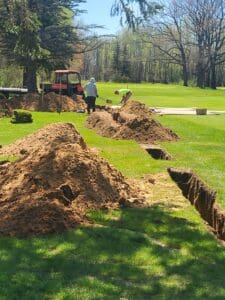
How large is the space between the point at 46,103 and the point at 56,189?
26308mm

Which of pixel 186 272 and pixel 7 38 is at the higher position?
pixel 7 38

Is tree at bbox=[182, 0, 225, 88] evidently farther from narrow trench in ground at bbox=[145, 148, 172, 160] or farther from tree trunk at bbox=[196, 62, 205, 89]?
narrow trench in ground at bbox=[145, 148, 172, 160]

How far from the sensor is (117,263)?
6141 mm

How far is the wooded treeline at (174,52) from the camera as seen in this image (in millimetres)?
97500

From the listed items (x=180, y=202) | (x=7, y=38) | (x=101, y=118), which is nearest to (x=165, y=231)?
(x=180, y=202)

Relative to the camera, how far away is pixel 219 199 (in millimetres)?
9391

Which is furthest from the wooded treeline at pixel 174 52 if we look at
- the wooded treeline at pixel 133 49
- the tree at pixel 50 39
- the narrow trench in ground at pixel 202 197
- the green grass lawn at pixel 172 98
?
the narrow trench in ground at pixel 202 197

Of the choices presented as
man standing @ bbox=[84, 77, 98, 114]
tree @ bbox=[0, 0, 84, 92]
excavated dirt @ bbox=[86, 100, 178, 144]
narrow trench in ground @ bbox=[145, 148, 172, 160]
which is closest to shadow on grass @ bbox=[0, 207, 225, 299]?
narrow trench in ground @ bbox=[145, 148, 172, 160]

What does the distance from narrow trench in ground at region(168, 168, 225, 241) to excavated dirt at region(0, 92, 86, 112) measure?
21494 millimetres

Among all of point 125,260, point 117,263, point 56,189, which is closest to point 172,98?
point 56,189

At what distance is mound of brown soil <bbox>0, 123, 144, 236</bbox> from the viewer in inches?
288

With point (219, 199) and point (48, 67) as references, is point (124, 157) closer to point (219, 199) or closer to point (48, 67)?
point (219, 199)

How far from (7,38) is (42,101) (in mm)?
6668

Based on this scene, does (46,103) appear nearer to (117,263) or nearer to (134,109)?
(134,109)
